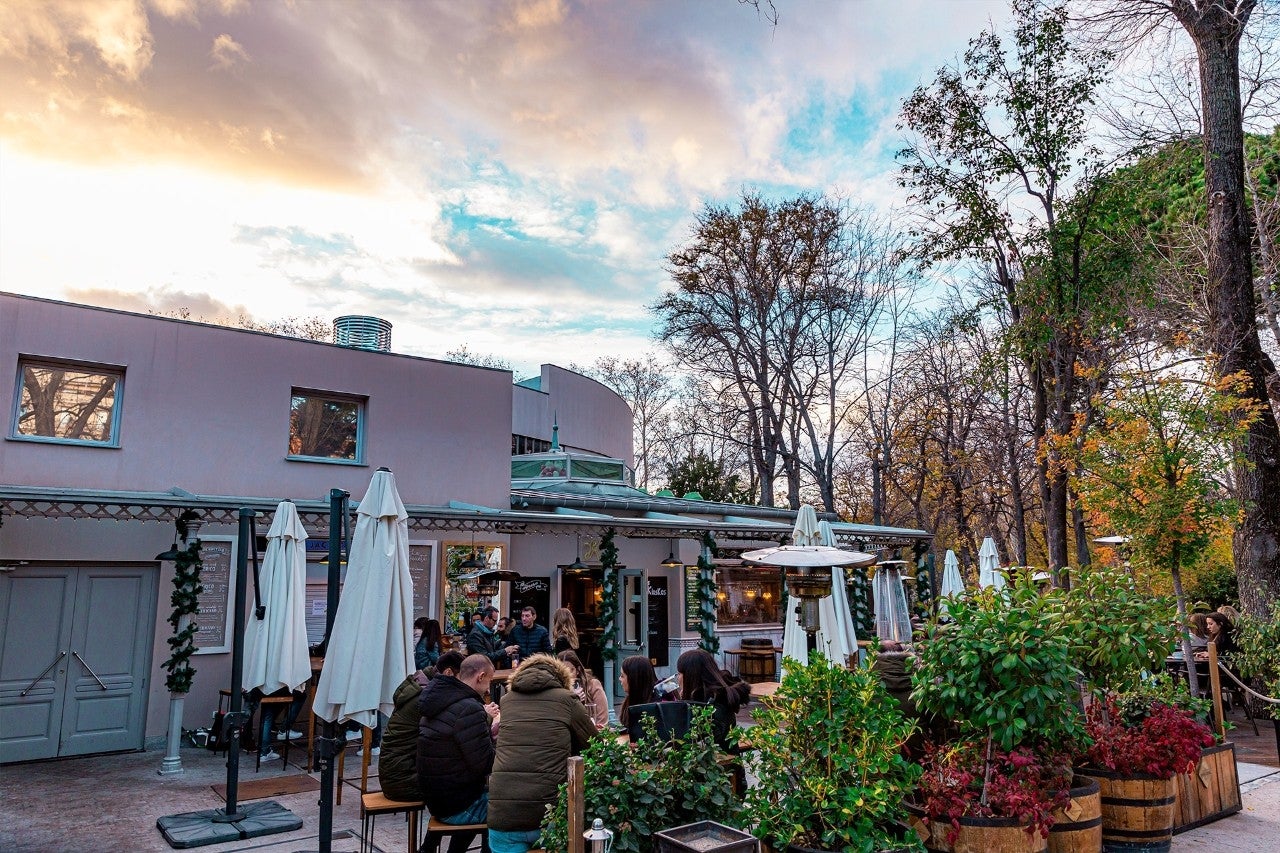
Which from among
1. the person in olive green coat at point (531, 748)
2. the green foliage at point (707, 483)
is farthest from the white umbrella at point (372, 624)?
the green foliage at point (707, 483)

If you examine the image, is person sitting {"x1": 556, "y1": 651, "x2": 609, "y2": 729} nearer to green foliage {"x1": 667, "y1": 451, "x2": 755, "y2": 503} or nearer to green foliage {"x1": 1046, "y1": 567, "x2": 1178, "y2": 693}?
green foliage {"x1": 1046, "y1": 567, "x2": 1178, "y2": 693}

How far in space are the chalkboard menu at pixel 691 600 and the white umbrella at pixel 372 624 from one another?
10.0 meters

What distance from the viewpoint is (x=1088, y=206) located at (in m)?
15.1

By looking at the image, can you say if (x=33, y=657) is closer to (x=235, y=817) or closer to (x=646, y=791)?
(x=235, y=817)

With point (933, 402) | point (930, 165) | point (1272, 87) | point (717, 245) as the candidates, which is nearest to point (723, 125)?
point (930, 165)

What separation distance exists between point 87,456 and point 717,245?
19.4 metres

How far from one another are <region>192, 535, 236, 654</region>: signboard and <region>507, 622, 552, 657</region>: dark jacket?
373 cm

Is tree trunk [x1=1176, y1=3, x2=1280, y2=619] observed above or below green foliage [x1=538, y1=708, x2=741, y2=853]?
above

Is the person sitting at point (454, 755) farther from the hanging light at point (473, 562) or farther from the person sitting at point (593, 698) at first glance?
the hanging light at point (473, 562)

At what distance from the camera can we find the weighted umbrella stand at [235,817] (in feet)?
20.1

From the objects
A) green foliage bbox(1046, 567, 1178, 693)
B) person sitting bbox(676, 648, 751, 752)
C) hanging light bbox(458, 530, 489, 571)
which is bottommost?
person sitting bbox(676, 648, 751, 752)

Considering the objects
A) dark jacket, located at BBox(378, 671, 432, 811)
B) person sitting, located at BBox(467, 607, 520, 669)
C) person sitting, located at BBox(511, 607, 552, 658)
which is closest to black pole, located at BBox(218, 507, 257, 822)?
dark jacket, located at BBox(378, 671, 432, 811)

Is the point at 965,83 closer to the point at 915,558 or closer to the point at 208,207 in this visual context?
the point at 915,558

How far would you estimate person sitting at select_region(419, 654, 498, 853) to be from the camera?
4.80 m
